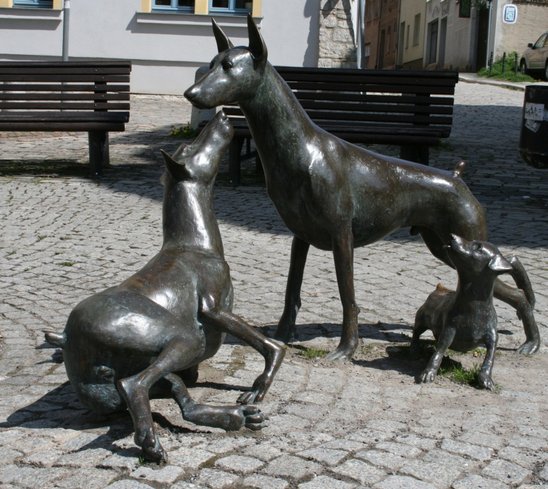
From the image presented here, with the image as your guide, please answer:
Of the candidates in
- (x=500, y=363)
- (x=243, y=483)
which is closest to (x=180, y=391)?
(x=243, y=483)

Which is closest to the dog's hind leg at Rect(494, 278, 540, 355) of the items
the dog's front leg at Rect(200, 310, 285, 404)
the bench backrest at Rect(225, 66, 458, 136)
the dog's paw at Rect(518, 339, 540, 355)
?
the dog's paw at Rect(518, 339, 540, 355)

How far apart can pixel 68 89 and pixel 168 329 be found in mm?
7793

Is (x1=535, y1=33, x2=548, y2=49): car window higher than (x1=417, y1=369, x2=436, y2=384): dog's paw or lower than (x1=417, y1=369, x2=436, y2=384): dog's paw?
higher

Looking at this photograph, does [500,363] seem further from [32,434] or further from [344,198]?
[32,434]

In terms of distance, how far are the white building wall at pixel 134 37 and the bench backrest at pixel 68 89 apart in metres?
7.41

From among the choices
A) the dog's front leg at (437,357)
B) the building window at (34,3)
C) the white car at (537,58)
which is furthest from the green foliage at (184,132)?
the white car at (537,58)

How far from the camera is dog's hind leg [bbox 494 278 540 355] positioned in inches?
207

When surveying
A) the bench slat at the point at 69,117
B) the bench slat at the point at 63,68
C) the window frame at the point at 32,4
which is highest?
the window frame at the point at 32,4

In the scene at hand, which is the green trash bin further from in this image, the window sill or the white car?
the white car

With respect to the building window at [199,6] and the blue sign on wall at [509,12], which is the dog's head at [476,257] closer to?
the building window at [199,6]

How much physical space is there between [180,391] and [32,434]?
624mm

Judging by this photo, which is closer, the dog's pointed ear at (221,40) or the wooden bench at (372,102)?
the dog's pointed ear at (221,40)

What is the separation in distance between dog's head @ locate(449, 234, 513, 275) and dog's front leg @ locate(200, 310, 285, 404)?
993 millimetres

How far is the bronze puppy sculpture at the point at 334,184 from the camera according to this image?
4668mm
